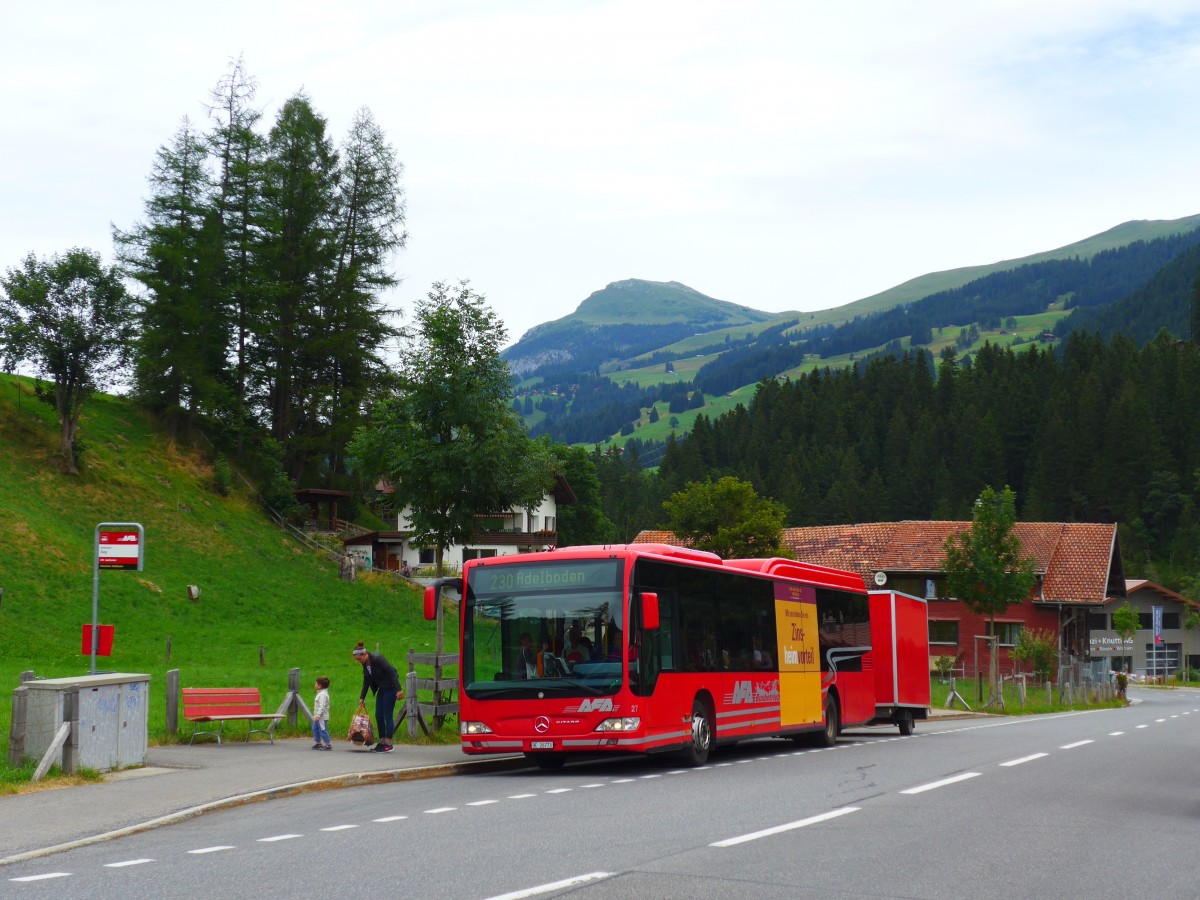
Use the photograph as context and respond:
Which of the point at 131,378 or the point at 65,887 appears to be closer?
the point at 65,887

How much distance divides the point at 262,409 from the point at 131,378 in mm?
11409

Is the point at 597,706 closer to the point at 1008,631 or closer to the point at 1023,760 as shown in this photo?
the point at 1023,760

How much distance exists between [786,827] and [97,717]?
28.5 feet

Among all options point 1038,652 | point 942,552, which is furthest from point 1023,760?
point 942,552

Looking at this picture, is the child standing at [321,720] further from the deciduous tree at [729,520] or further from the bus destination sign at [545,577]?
the deciduous tree at [729,520]

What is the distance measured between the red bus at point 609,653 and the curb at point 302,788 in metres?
0.44

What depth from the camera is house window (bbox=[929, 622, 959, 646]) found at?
72.1m

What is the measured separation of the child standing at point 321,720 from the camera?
62.3 feet

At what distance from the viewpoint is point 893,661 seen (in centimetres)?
2820

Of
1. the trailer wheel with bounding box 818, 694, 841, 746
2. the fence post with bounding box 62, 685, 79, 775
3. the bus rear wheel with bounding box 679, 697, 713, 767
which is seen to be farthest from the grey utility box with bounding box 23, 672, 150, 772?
the trailer wheel with bounding box 818, 694, 841, 746

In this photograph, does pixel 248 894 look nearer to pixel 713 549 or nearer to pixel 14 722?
pixel 14 722

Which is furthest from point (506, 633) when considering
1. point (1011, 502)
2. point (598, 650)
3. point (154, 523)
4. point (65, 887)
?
point (154, 523)

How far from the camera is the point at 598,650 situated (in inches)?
685

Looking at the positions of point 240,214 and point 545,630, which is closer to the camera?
point 545,630
